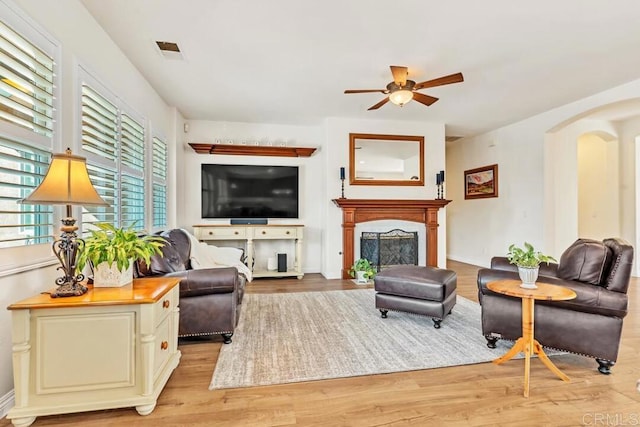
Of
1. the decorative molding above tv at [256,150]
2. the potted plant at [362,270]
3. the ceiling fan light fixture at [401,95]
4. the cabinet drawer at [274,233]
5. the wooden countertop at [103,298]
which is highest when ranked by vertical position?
the ceiling fan light fixture at [401,95]

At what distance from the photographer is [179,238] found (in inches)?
123

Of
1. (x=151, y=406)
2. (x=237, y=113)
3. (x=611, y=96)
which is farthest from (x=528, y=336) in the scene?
(x=237, y=113)

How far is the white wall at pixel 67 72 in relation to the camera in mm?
1737

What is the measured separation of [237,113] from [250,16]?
2.63 m

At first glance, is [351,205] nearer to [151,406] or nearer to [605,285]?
[605,285]

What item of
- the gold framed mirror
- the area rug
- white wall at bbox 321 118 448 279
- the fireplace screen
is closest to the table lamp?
the area rug

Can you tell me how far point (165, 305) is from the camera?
200 cm

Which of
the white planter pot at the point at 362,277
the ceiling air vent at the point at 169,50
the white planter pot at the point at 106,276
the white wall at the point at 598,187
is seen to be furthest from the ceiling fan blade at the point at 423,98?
the white wall at the point at 598,187

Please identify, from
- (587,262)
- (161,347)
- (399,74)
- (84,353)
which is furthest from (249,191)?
(587,262)

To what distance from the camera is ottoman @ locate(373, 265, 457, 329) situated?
2988mm

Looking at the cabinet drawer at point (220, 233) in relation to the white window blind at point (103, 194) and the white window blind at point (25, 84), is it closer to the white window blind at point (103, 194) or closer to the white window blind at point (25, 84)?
the white window blind at point (103, 194)

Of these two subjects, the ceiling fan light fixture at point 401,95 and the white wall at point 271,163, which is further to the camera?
the white wall at point 271,163

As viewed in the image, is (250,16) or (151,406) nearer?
(151,406)

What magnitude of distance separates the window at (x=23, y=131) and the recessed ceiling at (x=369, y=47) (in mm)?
→ 833
